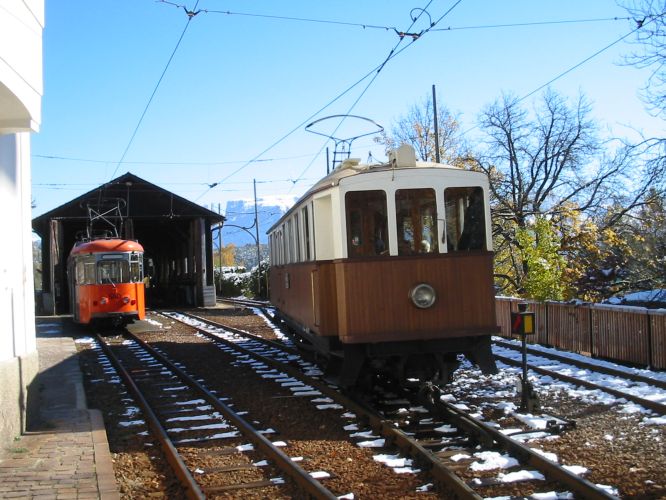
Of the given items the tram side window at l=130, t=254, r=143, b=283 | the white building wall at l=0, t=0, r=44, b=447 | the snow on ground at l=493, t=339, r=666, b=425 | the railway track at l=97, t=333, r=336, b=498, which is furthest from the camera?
the tram side window at l=130, t=254, r=143, b=283

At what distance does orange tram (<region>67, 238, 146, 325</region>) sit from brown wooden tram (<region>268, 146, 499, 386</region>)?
13.9 m

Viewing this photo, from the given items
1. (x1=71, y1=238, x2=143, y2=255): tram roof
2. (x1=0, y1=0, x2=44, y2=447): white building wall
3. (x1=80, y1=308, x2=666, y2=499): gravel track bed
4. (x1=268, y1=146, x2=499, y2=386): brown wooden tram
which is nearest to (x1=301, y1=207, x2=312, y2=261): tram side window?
(x1=268, y1=146, x2=499, y2=386): brown wooden tram

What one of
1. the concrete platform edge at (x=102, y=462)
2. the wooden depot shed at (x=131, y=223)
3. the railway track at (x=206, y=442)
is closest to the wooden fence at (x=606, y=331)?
the railway track at (x=206, y=442)

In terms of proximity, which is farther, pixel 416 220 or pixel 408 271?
pixel 416 220

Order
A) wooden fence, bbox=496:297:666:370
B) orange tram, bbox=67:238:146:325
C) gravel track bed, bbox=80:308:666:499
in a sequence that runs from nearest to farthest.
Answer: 1. gravel track bed, bbox=80:308:666:499
2. wooden fence, bbox=496:297:666:370
3. orange tram, bbox=67:238:146:325

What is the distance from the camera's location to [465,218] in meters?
8.46

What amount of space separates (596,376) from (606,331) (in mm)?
2311

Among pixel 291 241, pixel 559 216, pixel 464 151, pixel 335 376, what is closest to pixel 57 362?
pixel 291 241

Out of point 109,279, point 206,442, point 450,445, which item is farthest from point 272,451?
point 109,279

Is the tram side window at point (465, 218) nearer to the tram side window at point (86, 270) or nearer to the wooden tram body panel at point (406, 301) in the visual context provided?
the wooden tram body panel at point (406, 301)

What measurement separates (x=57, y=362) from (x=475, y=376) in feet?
28.8

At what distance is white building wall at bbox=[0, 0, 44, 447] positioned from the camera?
6.69 meters

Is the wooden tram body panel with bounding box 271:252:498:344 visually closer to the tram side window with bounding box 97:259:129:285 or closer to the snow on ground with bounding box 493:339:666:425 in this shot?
the snow on ground with bounding box 493:339:666:425

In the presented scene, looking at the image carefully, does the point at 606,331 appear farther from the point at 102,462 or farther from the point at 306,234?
the point at 102,462
